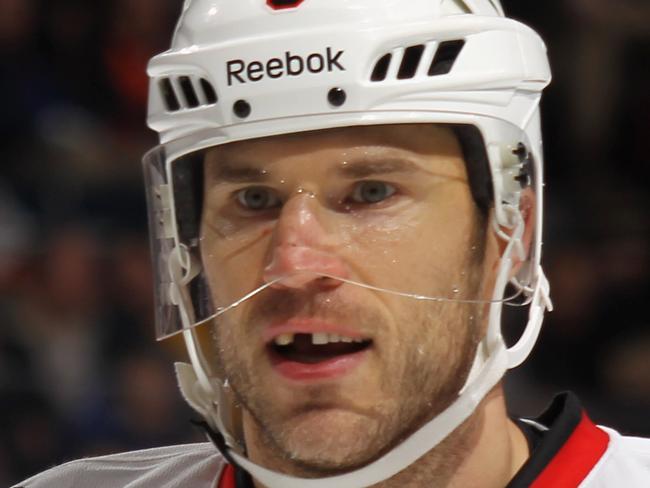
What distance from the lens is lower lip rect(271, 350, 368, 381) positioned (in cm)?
A: 200

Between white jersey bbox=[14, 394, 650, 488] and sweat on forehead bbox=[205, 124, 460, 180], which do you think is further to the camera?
white jersey bbox=[14, 394, 650, 488]

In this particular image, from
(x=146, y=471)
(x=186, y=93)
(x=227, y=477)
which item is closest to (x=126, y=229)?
(x=146, y=471)

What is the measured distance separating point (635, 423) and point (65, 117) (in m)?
2.04

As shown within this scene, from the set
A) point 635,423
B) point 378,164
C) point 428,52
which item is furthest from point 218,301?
point 635,423

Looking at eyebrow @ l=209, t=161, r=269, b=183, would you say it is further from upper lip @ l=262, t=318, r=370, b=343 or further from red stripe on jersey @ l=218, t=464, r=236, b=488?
red stripe on jersey @ l=218, t=464, r=236, b=488

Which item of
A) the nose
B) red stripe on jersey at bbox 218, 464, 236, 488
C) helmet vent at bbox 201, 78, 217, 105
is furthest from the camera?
red stripe on jersey at bbox 218, 464, 236, 488

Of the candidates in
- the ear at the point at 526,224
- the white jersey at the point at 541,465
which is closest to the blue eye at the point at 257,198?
the ear at the point at 526,224

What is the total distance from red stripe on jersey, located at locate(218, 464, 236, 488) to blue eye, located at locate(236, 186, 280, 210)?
46 cm

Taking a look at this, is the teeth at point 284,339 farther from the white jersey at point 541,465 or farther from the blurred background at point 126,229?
the blurred background at point 126,229

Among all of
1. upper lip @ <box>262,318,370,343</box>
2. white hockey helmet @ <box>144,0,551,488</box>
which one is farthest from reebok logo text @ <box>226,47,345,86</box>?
upper lip @ <box>262,318,370,343</box>

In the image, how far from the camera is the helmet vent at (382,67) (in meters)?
2.05

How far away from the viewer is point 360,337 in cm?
200

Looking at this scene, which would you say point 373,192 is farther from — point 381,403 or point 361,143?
point 381,403

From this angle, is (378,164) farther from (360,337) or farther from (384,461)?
(384,461)
